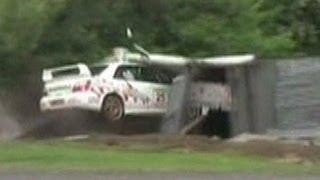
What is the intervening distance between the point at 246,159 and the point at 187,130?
8.35 m

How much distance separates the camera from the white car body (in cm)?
2922

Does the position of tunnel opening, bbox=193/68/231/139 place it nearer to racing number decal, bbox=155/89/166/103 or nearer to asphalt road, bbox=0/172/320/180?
racing number decal, bbox=155/89/166/103

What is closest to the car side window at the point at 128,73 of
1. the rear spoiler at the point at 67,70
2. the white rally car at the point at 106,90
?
the white rally car at the point at 106,90

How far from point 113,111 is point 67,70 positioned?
62.6 inches

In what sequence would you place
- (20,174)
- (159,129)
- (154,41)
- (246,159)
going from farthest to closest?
(154,41), (159,129), (246,159), (20,174)

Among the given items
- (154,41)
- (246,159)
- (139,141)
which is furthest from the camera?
(154,41)

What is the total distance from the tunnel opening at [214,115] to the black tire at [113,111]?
2.11m

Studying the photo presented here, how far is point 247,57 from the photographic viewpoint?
28.6 m

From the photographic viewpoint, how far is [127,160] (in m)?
20.0

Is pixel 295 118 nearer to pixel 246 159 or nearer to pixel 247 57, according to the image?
pixel 247 57

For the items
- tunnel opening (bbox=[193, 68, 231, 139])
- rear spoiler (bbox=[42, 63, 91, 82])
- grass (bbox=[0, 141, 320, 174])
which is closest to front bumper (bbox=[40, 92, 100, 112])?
rear spoiler (bbox=[42, 63, 91, 82])

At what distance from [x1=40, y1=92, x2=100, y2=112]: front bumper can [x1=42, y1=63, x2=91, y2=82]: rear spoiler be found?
0.52 meters

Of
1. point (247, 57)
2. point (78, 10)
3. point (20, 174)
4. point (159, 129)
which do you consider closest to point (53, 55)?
point (78, 10)

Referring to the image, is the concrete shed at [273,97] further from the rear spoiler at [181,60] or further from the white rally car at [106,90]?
the white rally car at [106,90]
